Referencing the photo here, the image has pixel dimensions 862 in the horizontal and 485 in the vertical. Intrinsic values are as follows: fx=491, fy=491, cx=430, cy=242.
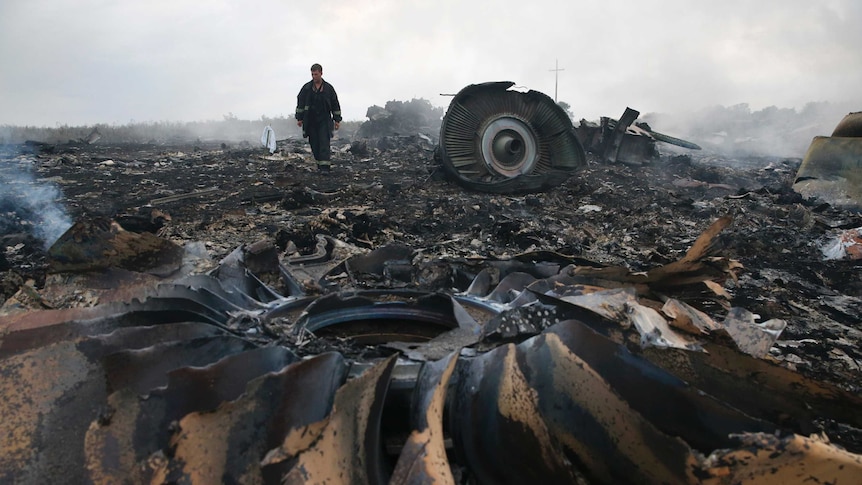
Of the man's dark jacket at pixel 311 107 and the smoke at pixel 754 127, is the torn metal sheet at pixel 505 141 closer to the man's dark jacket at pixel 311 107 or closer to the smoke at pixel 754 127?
the man's dark jacket at pixel 311 107

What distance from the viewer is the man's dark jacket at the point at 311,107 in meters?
9.16

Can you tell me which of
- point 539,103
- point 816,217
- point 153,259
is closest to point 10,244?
point 153,259

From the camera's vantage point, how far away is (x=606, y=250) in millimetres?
5238

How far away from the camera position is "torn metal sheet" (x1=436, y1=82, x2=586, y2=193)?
824cm

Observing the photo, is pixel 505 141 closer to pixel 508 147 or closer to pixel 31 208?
pixel 508 147

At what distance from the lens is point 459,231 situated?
5719 mm

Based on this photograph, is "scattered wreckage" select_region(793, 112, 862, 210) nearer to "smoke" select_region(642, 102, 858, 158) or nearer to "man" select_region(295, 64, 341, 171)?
"man" select_region(295, 64, 341, 171)

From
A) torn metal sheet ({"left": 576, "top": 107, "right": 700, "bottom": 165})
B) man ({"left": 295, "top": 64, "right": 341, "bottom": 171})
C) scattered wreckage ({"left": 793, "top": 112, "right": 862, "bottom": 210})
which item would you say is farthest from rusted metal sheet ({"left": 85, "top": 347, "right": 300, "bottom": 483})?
torn metal sheet ({"left": 576, "top": 107, "right": 700, "bottom": 165})

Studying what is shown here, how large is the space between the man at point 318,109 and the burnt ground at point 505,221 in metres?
0.82

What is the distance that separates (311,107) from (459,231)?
4968 millimetres

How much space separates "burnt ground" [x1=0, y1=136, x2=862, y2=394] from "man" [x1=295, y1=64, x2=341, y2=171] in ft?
2.70

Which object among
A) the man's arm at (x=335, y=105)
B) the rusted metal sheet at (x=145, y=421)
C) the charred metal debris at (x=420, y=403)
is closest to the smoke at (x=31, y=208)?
the charred metal debris at (x=420, y=403)

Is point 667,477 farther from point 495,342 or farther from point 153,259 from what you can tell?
point 153,259

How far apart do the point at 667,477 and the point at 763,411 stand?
0.39 metres
